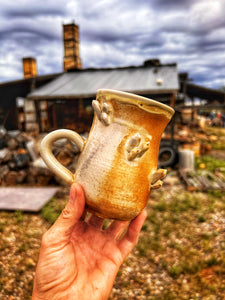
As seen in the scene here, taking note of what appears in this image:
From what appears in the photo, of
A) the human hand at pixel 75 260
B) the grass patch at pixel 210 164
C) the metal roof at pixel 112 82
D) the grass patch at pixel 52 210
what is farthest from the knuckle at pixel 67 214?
the metal roof at pixel 112 82

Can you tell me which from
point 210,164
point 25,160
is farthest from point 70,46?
point 210,164

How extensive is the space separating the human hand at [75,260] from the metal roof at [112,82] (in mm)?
7228

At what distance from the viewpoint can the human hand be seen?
1.40 metres

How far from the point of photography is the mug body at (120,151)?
1.33 m

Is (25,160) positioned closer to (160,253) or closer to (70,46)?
(160,253)

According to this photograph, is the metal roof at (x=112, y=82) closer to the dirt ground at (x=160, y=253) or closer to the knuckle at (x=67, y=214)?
the dirt ground at (x=160, y=253)

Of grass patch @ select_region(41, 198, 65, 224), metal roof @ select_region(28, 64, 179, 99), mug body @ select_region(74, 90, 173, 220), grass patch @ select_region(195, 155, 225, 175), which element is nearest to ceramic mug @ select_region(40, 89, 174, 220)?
mug body @ select_region(74, 90, 173, 220)

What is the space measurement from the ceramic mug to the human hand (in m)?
0.15

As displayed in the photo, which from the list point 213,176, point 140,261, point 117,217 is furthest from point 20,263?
point 213,176

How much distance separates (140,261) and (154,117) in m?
2.69

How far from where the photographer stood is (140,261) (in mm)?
3348

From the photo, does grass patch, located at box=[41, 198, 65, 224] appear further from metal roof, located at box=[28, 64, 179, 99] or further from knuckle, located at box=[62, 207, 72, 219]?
metal roof, located at box=[28, 64, 179, 99]

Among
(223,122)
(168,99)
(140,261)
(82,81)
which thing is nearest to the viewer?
(140,261)

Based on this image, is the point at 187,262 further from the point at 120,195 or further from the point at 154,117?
the point at 154,117
